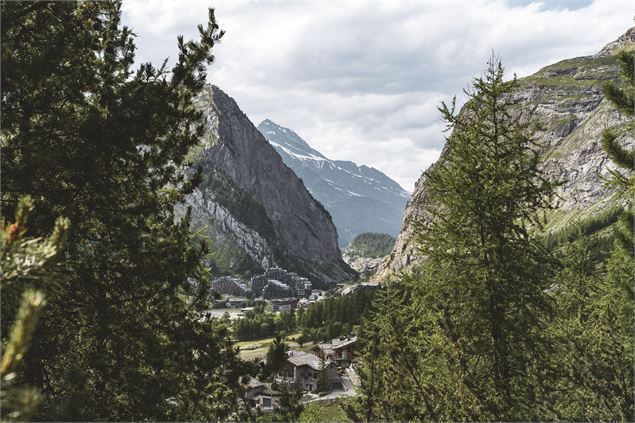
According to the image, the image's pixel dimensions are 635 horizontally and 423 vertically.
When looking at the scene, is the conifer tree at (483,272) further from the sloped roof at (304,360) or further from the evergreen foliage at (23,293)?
the sloped roof at (304,360)

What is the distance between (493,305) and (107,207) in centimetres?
779

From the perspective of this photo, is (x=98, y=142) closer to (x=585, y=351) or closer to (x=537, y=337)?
(x=585, y=351)

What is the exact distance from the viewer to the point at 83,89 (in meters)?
8.05

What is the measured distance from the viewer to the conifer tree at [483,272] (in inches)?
355

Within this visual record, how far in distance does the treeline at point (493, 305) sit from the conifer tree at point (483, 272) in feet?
0.09

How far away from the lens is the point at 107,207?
26.4 feet

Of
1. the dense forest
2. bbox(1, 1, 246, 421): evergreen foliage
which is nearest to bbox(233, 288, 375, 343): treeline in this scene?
the dense forest

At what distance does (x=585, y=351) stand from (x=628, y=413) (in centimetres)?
102

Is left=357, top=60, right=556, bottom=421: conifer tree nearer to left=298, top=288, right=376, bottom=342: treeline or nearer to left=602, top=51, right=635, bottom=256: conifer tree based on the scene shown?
left=602, top=51, right=635, bottom=256: conifer tree

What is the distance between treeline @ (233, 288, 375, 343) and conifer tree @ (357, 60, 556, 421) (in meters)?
91.7

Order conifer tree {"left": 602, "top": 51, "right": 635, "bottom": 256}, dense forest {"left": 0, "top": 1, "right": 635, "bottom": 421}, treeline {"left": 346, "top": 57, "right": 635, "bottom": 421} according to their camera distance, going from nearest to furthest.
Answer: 1. dense forest {"left": 0, "top": 1, "right": 635, "bottom": 421}
2. treeline {"left": 346, "top": 57, "right": 635, "bottom": 421}
3. conifer tree {"left": 602, "top": 51, "right": 635, "bottom": 256}

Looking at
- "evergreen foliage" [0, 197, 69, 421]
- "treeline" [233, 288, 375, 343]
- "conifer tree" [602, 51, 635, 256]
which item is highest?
"conifer tree" [602, 51, 635, 256]

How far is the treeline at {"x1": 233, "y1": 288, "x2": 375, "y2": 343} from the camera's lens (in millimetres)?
106250

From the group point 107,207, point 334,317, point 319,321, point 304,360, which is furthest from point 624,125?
point 319,321
